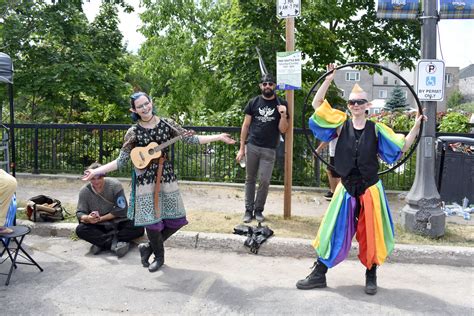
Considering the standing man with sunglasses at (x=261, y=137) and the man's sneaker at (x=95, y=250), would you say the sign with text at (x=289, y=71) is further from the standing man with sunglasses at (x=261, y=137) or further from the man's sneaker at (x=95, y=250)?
the man's sneaker at (x=95, y=250)

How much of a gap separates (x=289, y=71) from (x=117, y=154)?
5068 millimetres

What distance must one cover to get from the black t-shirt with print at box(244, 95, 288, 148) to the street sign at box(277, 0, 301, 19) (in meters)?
1.10


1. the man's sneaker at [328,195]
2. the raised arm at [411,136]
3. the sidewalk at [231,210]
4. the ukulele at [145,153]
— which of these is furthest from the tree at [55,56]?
the raised arm at [411,136]

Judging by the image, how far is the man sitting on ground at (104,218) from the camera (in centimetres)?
564

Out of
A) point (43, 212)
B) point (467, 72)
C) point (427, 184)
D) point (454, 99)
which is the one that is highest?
point (467, 72)

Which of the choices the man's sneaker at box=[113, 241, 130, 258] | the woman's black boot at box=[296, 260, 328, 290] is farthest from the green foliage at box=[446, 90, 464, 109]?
the woman's black boot at box=[296, 260, 328, 290]

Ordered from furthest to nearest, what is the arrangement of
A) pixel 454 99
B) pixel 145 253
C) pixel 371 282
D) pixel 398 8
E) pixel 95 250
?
pixel 454 99
pixel 398 8
pixel 95 250
pixel 145 253
pixel 371 282

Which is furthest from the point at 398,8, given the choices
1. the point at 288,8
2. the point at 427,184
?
the point at 427,184

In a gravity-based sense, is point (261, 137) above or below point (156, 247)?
above

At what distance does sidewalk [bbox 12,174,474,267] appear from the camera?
537cm

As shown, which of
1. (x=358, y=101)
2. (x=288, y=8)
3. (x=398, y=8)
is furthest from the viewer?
(x=288, y=8)

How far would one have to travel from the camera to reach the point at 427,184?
19.7 ft

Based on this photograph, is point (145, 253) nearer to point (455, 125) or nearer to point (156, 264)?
point (156, 264)

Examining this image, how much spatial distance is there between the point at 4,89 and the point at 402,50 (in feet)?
36.0
